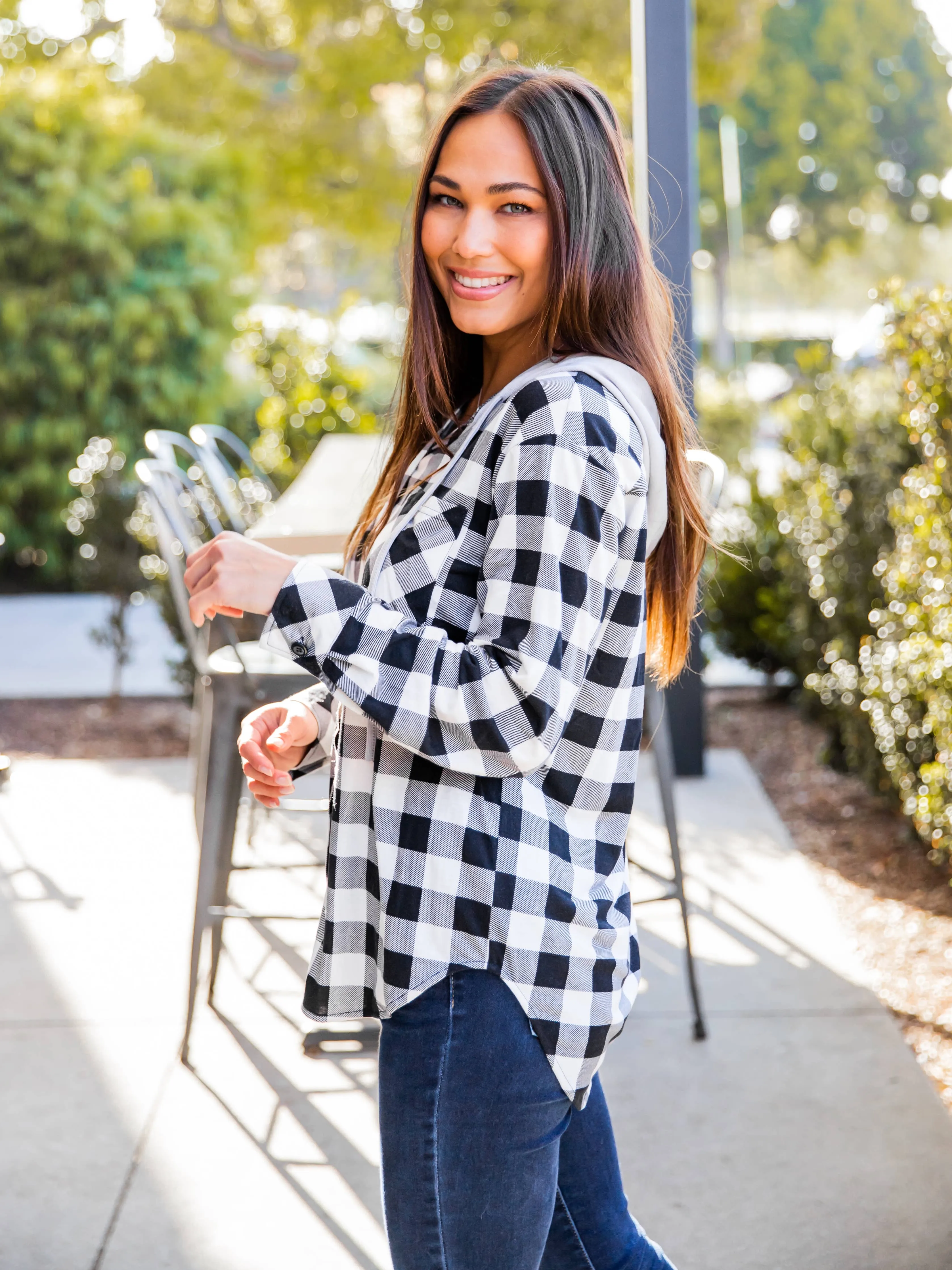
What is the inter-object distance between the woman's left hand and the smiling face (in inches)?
12.7

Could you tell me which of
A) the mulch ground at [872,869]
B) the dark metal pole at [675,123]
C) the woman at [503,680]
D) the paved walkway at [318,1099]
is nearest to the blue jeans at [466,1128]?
the woman at [503,680]

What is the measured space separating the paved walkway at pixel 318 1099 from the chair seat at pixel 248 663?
789 mm

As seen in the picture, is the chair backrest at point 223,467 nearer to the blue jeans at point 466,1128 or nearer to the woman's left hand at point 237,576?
the woman's left hand at point 237,576

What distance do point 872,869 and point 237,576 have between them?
2.97 m

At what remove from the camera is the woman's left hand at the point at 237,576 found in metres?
1.20

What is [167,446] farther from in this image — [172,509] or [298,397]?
[298,397]

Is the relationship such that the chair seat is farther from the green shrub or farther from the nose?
the green shrub

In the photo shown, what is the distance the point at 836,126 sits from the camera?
19.2m

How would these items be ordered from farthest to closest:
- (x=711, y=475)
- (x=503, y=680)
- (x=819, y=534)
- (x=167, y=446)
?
(x=819, y=534) < (x=167, y=446) < (x=711, y=475) < (x=503, y=680)

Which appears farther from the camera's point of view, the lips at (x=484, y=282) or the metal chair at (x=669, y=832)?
the metal chair at (x=669, y=832)

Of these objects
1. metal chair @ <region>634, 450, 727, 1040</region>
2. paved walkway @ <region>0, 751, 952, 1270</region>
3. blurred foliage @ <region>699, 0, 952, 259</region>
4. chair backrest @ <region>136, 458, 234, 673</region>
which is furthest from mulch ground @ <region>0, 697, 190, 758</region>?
blurred foliage @ <region>699, 0, 952, 259</region>

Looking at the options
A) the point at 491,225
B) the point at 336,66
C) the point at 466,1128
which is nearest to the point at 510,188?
the point at 491,225

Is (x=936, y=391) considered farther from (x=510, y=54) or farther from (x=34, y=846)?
(x=510, y=54)

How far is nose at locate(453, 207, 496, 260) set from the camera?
126 cm
